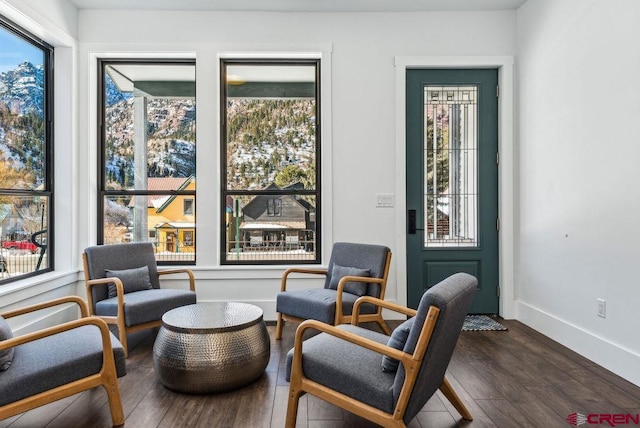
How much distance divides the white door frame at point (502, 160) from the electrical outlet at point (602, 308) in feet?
3.66

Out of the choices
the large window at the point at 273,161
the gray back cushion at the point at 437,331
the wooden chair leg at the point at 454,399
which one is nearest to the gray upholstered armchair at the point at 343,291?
the large window at the point at 273,161

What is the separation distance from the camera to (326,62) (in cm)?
392

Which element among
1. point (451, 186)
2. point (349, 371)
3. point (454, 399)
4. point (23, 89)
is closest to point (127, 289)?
point (23, 89)

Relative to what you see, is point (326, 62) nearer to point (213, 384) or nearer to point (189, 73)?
point (189, 73)

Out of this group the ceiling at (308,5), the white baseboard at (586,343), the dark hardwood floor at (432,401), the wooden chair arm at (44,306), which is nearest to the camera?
the dark hardwood floor at (432,401)

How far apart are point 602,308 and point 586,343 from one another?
0.33 meters

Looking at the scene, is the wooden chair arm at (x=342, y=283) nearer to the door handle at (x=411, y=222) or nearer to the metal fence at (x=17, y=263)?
the door handle at (x=411, y=222)

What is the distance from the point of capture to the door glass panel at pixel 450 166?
403 centimetres

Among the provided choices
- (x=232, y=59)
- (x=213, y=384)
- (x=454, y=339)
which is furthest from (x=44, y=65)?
(x=454, y=339)

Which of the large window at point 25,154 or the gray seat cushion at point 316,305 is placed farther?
the large window at point 25,154

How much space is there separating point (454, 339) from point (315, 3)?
3.26 m

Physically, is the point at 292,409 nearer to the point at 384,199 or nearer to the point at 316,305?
the point at 316,305

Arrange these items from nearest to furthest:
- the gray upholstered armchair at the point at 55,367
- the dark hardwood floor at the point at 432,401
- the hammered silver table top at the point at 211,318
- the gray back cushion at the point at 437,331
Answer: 1. the gray back cushion at the point at 437,331
2. the gray upholstered armchair at the point at 55,367
3. the dark hardwood floor at the point at 432,401
4. the hammered silver table top at the point at 211,318

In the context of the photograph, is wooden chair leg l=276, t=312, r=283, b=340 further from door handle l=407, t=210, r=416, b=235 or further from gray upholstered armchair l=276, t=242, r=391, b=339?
door handle l=407, t=210, r=416, b=235
